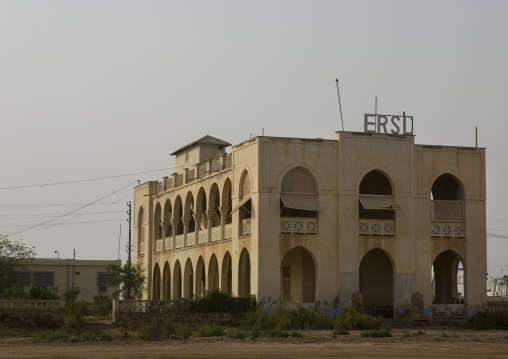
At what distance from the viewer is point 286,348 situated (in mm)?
28609

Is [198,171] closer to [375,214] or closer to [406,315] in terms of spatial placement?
[375,214]

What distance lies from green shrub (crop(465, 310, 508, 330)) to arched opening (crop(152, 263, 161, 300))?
22.7m

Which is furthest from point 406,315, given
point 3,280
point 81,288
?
point 81,288

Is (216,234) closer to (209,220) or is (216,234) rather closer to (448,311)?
(209,220)

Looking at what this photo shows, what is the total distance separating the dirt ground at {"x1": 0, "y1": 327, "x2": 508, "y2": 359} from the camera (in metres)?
26.4

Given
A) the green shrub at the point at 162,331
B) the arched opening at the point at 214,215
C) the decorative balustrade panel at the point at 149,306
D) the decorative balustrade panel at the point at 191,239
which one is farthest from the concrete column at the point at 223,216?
the green shrub at the point at 162,331

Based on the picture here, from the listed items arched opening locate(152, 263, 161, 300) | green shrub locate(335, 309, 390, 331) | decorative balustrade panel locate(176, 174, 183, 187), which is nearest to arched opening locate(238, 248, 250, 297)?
green shrub locate(335, 309, 390, 331)

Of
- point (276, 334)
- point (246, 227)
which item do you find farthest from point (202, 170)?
point (276, 334)

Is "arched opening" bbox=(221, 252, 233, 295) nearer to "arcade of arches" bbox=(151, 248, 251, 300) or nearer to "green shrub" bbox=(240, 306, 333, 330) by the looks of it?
"arcade of arches" bbox=(151, 248, 251, 300)

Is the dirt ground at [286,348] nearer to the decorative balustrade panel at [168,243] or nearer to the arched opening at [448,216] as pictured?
the arched opening at [448,216]

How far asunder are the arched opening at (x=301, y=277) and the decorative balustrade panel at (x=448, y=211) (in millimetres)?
6199

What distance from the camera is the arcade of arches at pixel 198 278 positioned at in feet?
154

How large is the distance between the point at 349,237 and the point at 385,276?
4372 mm

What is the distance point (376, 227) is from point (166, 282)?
728 inches
